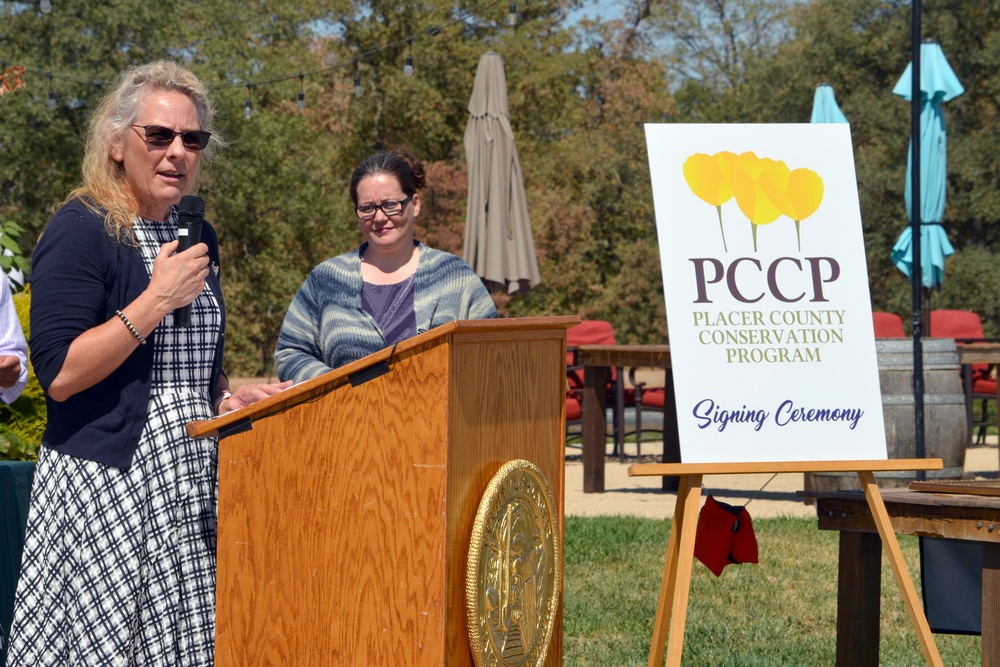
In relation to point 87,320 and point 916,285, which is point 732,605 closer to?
point 916,285

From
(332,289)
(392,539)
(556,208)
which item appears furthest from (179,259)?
(556,208)

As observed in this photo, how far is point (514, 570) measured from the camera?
289 centimetres

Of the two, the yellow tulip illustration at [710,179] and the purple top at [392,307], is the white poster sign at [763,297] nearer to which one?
the yellow tulip illustration at [710,179]

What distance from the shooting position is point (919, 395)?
28.1 ft

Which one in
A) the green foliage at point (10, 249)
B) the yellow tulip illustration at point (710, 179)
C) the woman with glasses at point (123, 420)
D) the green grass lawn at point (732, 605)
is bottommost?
the green grass lawn at point (732, 605)

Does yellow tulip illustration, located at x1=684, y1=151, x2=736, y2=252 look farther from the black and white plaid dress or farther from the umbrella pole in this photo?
the umbrella pole

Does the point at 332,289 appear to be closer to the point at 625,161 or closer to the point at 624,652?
the point at 624,652

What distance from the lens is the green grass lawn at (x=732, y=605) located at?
537 centimetres

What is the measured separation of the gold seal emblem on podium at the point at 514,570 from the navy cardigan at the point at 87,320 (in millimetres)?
755

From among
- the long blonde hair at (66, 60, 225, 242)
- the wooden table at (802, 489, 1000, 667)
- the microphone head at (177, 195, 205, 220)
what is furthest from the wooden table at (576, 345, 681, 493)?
the microphone head at (177, 195, 205, 220)

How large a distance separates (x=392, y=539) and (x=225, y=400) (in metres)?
0.61

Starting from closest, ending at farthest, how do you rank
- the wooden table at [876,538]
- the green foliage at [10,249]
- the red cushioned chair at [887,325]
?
the wooden table at [876,538] → the green foliage at [10,249] → the red cushioned chair at [887,325]

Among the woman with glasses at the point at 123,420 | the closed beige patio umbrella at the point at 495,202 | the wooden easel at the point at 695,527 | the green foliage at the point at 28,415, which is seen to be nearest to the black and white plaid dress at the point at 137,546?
the woman with glasses at the point at 123,420

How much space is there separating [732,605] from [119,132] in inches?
167
